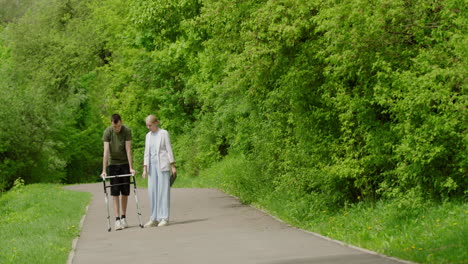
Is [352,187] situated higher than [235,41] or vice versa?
[235,41]

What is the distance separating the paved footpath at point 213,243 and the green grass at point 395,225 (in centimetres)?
30

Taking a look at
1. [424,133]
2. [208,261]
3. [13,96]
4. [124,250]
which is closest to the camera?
[208,261]

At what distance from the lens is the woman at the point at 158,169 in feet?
53.2

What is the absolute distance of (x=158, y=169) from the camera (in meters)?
16.4

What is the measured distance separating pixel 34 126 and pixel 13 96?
7.86ft

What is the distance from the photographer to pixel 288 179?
53.6 feet

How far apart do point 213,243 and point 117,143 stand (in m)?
4.23

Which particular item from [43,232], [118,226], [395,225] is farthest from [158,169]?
[395,225]

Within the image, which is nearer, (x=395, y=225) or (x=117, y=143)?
(x=395, y=225)

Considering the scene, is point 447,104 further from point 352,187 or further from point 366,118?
point 352,187

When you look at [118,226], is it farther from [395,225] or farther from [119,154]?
[395,225]

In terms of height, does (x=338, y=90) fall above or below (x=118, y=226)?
above

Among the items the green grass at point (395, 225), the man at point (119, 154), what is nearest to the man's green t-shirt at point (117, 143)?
the man at point (119, 154)

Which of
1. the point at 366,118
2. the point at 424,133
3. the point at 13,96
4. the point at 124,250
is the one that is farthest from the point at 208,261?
the point at 13,96
